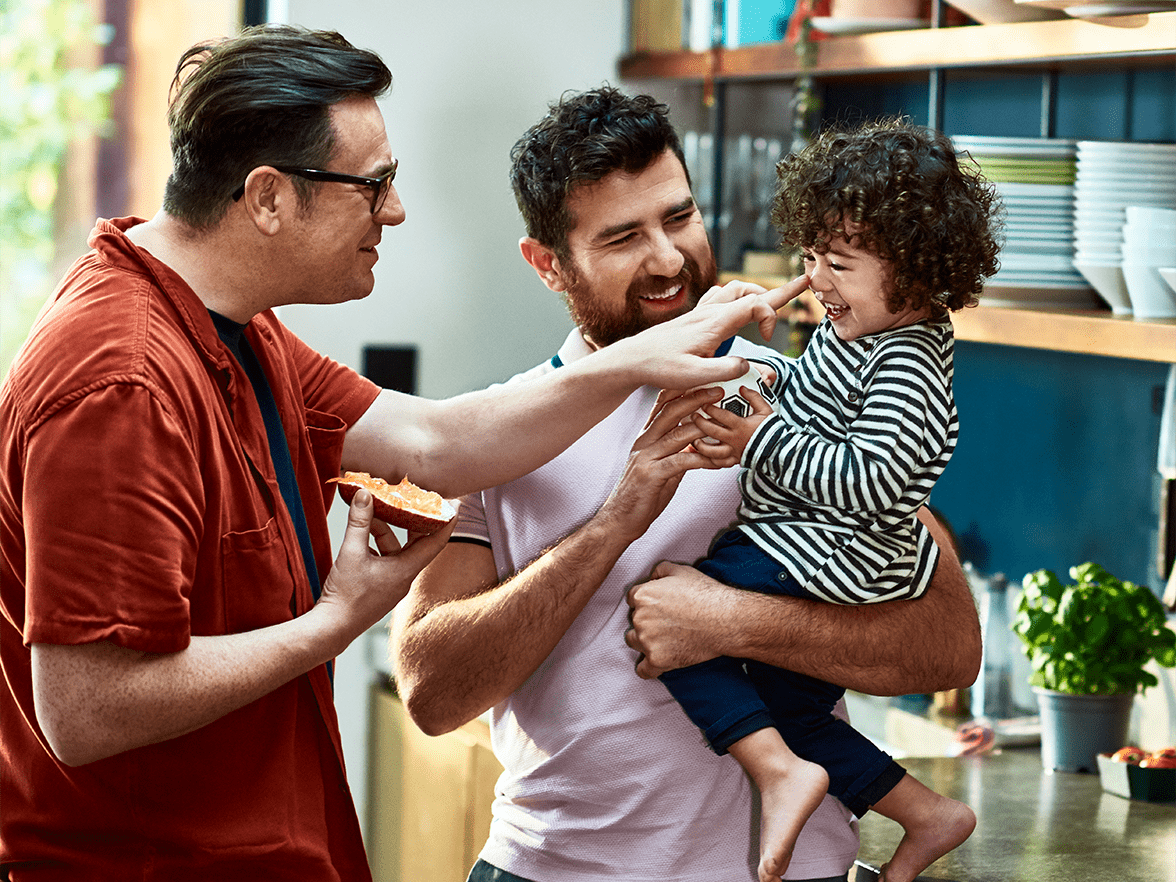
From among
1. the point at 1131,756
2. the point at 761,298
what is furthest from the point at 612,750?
the point at 1131,756

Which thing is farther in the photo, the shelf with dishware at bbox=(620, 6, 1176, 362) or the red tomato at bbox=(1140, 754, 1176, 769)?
the red tomato at bbox=(1140, 754, 1176, 769)

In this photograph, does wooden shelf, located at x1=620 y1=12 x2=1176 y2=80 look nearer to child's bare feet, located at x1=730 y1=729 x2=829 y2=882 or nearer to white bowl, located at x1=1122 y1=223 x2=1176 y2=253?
white bowl, located at x1=1122 y1=223 x2=1176 y2=253

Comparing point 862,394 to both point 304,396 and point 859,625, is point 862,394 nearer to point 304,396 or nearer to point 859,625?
point 859,625

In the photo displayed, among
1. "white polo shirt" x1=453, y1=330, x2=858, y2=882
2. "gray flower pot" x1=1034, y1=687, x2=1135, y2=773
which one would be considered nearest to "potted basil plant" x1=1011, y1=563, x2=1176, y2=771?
"gray flower pot" x1=1034, y1=687, x2=1135, y2=773

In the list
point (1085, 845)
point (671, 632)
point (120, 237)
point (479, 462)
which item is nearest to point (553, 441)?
point (479, 462)

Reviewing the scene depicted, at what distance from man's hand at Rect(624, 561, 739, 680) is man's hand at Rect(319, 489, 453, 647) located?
0.81 ft

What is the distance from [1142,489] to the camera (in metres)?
2.41

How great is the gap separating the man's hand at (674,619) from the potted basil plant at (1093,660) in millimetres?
932

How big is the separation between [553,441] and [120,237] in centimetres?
51

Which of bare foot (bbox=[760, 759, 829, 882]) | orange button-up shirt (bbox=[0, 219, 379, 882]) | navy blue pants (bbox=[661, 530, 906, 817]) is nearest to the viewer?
orange button-up shirt (bbox=[0, 219, 379, 882])

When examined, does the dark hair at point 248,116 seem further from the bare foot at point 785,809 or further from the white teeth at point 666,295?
the bare foot at point 785,809

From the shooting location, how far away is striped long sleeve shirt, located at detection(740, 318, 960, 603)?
4.50ft

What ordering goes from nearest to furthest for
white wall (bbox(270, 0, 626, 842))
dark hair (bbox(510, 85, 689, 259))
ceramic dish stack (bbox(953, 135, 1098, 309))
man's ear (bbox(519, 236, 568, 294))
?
dark hair (bbox(510, 85, 689, 259)) < man's ear (bbox(519, 236, 568, 294)) < ceramic dish stack (bbox(953, 135, 1098, 309)) < white wall (bbox(270, 0, 626, 842))

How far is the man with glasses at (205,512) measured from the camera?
109 cm
